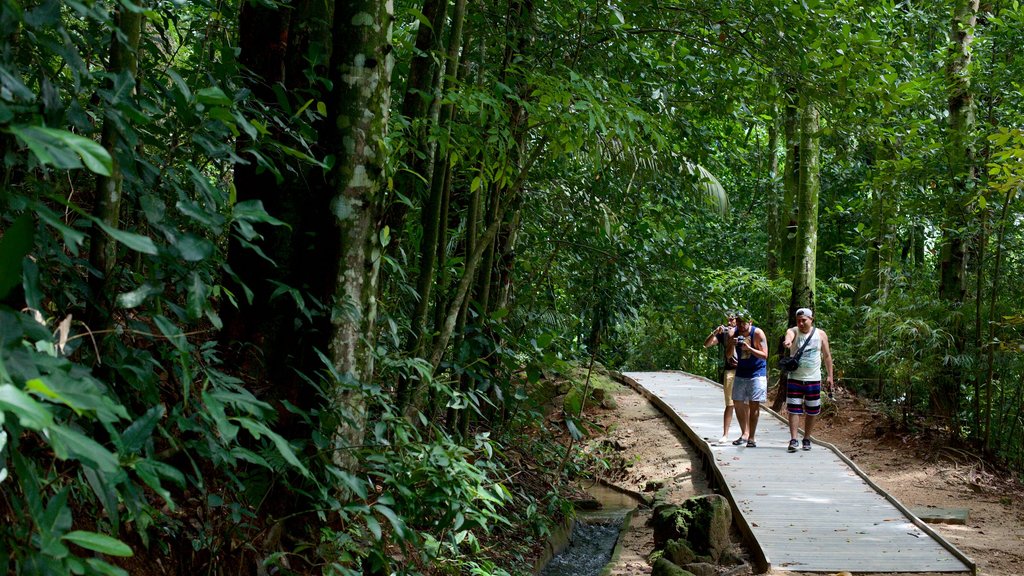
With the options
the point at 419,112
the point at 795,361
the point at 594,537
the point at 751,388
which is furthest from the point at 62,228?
the point at 751,388

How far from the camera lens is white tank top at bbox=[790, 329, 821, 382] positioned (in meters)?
9.82

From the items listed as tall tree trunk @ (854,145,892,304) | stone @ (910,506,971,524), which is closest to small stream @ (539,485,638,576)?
stone @ (910,506,971,524)

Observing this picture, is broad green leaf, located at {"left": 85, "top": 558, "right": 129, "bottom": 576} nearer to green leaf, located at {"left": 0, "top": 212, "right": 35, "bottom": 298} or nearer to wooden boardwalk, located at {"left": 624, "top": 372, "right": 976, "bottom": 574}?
green leaf, located at {"left": 0, "top": 212, "right": 35, "bottom": 298}

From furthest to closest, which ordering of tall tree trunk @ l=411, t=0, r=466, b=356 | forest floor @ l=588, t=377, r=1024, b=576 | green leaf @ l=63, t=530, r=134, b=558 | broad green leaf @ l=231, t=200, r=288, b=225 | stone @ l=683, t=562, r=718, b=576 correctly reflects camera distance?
forest floor @ l=588, t=377, r=1024, b=576, stone @ l=683, t=562, r=718, b=576, tall tree trunk @ l=411, t=0, r=466, b=356, broad green leaf @ l=231, t=200, r=288, b=225, green leaf @ l=63, t=530, r=134, b=558

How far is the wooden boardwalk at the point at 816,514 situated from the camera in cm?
685

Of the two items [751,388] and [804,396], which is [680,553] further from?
[804,396]

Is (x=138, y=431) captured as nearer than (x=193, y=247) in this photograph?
Yes

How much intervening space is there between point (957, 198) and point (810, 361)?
10.9 feet

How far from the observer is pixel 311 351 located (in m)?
3.75

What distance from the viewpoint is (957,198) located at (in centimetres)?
1096

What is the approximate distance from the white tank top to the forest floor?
63.0 inches

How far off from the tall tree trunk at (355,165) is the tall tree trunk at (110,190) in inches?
48.0

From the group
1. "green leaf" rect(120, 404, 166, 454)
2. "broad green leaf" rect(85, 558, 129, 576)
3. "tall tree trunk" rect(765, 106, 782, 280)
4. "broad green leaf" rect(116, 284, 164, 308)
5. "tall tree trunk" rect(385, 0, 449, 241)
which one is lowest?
"broad green leaf" rect(85, 558, 129, 576)

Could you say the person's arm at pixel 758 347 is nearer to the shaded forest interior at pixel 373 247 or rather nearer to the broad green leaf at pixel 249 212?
the shaded forest interior at pixel 373 247
